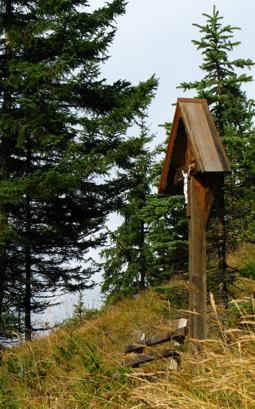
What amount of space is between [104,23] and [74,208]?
4.54m

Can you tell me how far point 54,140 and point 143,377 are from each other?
746 centimetres

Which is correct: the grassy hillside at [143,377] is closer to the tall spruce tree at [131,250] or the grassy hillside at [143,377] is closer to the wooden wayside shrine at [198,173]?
the wooden wayside shrine at [198,173]

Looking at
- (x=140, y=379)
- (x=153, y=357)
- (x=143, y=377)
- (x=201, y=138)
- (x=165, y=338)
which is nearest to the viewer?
(x=140, y=379)

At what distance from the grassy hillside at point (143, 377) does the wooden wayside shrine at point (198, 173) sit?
0.97 ft

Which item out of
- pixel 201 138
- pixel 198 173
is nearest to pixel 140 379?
pixel 198 173

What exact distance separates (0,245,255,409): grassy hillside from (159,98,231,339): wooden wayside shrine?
0.30m

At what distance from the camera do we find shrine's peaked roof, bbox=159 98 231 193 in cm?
546

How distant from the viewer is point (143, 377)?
4.60 m

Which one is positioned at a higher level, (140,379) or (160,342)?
(140,379)

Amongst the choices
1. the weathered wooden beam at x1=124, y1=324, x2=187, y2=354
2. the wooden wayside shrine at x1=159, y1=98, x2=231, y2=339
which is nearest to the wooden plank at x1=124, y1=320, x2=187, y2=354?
the weathered wooden beam at x1=124, y1=324, x2=187, y2=354

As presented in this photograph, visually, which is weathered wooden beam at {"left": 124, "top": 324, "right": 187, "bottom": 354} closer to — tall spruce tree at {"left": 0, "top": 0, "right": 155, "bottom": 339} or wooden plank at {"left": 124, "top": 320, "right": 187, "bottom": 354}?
wooden plank at {"left": 124, "top": 320, "right": 187, "bottom": 354}

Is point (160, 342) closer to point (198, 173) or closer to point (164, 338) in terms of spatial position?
point (164, 338)

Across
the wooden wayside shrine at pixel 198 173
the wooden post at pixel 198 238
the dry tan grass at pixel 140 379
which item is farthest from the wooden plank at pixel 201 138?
the dry tan grass at pixel 140 379

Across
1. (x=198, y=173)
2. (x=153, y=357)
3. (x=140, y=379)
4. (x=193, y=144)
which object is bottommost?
(x=153, y=357)
